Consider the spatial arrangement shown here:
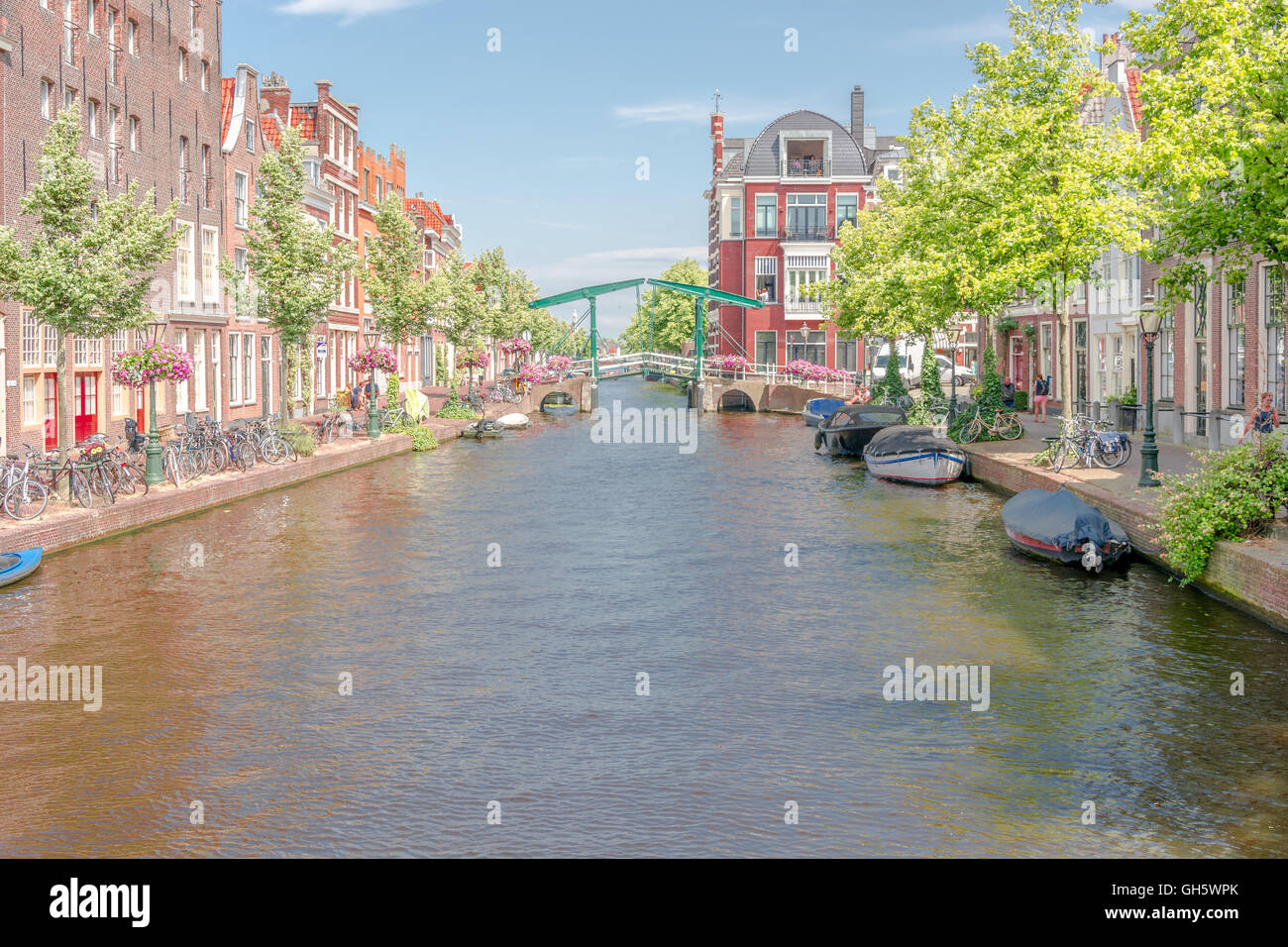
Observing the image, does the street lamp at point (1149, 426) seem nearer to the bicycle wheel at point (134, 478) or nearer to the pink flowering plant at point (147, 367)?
the bicycle wheel at point (134, 478)

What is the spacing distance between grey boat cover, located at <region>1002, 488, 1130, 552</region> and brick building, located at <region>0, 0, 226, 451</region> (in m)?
16.8

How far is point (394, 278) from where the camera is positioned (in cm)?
5056

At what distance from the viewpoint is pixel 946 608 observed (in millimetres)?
15945

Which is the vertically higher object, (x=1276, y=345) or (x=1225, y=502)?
(x=1276, y=345)

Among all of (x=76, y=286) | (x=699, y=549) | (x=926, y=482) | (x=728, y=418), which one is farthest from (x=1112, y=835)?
(x=728, y=418)

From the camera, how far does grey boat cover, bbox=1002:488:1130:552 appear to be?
62.0 ft

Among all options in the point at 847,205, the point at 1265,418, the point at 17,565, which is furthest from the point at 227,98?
the point at 847,205

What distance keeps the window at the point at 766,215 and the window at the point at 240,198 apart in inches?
1913

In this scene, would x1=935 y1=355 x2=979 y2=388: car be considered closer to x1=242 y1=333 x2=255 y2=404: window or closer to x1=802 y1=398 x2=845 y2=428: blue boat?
x1=802 y1=398 x2=845 y2=428: blue boat

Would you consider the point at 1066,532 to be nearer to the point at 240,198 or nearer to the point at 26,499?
the point at 26,499

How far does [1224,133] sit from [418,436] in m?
28.4

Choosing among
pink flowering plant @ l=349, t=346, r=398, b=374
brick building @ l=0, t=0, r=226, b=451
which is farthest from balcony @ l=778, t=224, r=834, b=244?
brick building @ l=0, t=0, r=226, b=451

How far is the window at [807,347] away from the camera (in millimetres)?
89812
